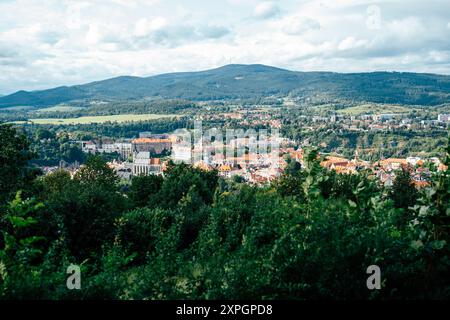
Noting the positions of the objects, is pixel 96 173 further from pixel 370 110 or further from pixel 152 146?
pixel 370 110

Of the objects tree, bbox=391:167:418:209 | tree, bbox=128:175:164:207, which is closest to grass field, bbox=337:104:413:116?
tree, bbox=391:167:418:209

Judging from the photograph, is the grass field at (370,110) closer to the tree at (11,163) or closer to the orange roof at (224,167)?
the orange roof at (224,167)

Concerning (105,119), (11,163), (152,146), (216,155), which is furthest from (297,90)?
(11,163)

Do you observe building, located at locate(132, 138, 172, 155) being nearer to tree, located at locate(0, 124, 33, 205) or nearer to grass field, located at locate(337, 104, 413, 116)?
grass field, located at locate(337, 104, 413, 116)

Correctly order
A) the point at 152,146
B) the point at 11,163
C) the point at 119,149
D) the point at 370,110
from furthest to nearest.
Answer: the point at 370,110
the point at 119,149
the point at 152,146
the point at 11,163

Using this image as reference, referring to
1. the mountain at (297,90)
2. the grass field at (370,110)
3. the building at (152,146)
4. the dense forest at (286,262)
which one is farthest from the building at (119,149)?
the mountain at (297,90)
